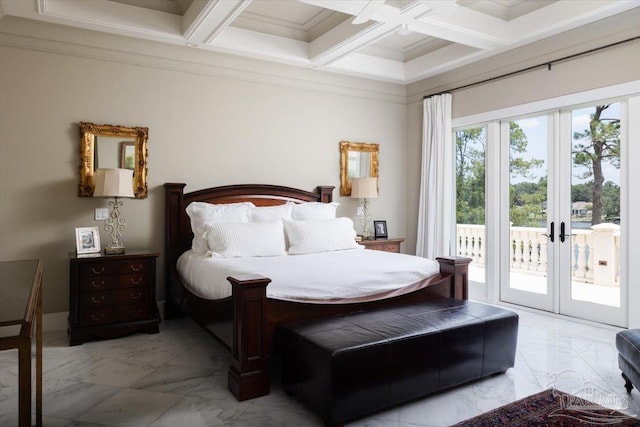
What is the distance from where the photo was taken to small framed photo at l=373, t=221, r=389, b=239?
18.0 ft

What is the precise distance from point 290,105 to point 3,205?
2.94 metres

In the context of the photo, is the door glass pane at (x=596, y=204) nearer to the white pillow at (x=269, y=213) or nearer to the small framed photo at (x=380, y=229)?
the small framed photo at (x=380, y=229)

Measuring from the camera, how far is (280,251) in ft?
13.1

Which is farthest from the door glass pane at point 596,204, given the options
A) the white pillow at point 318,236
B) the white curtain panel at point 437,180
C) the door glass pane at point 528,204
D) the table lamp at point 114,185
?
the table lamp at point 114,185

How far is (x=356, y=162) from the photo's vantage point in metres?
5.59

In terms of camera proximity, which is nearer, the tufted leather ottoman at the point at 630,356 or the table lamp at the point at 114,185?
the tufted leather ottoman at the point at 630,356

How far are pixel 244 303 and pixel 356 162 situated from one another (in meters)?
3.36

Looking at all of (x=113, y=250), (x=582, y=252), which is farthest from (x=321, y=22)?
(x=582, y=252)

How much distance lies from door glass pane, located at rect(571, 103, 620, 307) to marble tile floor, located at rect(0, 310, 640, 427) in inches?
20.0

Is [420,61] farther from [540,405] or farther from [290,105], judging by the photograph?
[540,405]

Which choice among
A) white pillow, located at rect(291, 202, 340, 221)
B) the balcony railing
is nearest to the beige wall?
white pillow, located at rect(291, 202, 340, 221)

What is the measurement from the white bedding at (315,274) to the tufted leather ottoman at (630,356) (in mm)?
1289

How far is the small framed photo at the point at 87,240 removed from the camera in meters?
3.75

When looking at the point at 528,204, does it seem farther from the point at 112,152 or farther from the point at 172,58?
the point at 112,152
